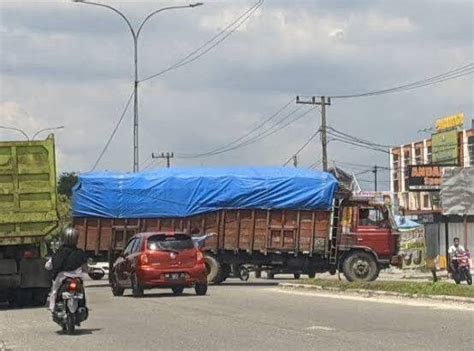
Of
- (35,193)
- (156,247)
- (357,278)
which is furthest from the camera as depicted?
(357,278)

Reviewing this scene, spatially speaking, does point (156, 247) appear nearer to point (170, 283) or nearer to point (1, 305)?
point (170, 283)

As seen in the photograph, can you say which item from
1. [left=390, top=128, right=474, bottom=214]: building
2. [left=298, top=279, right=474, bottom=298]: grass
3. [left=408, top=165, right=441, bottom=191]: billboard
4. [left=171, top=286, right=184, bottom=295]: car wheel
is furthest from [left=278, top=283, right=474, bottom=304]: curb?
[left=390, top=128, right=474, bottom=214]: building

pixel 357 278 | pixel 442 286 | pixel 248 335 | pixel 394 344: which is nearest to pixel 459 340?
pixel 394 344

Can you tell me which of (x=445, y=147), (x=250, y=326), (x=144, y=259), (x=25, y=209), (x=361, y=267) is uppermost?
(x=445, y=147)

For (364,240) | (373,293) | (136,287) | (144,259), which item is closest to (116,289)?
(136,287)

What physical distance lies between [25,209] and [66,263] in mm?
6005

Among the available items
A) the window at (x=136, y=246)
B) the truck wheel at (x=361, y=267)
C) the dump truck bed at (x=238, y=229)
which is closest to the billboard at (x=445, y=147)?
the truck wheel at (x=361, y=267)

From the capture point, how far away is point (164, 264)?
76.0 ft

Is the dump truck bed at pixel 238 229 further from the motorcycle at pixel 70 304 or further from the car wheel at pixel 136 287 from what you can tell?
the motorcycle at pixel 70 304

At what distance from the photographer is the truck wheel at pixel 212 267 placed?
1195 inches

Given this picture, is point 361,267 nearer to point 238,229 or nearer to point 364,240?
Result: point 364,240

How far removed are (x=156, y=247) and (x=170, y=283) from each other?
3.19ft

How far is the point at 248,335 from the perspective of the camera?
548 inches

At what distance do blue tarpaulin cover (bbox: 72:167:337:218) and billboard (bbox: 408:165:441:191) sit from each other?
23.0 meters
